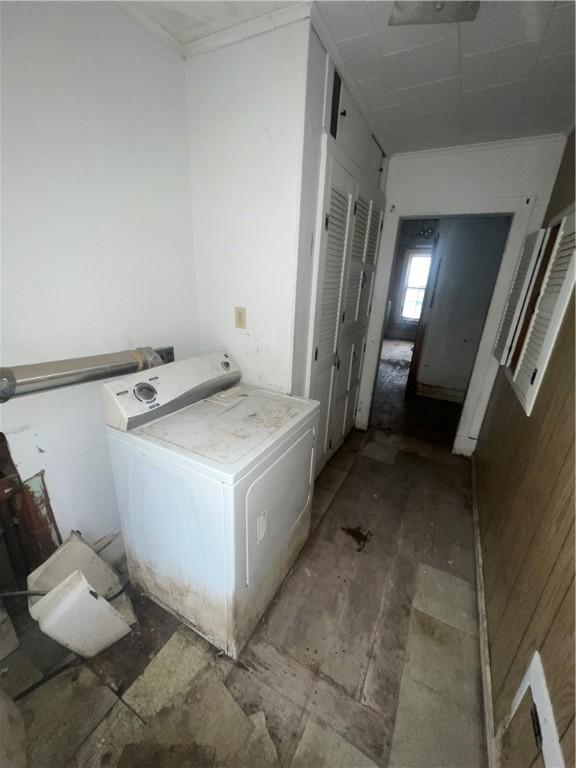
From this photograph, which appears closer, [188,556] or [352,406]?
[188,556]

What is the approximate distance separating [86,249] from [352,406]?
7.73 feet

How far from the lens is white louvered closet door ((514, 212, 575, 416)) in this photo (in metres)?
1.24

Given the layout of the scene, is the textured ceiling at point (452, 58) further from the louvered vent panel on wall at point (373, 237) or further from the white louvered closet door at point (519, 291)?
the white louvered closet door at point (519, 291)

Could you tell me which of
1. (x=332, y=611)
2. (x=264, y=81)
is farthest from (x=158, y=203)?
(x=332, y=611)

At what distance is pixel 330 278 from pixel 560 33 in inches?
51.0

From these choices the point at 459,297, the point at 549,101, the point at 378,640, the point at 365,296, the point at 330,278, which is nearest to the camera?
the point at 378,640

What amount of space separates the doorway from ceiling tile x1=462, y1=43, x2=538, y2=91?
184 cm

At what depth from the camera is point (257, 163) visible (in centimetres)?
140

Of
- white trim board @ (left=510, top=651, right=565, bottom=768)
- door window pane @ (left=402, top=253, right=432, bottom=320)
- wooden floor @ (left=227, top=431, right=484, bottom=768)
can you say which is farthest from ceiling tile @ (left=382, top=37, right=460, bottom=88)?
door window pane @ (left=402, top=253, right=432, bottom=320)

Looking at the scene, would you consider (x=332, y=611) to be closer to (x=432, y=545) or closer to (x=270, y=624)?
(x=270, y=624)

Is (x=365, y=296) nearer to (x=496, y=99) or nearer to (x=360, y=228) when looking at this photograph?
(x=360, y=228)

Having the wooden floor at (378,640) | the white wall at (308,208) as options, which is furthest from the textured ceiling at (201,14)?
the wooden floor at (378,640)

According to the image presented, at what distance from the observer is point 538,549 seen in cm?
98

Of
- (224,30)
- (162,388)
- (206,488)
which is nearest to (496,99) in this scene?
(224,30)
